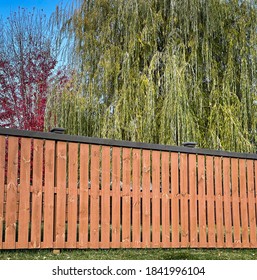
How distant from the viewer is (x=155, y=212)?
18.1 feet

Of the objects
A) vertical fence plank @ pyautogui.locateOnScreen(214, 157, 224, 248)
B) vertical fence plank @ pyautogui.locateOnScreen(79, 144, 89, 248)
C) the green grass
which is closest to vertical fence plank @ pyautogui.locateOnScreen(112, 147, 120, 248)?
the green grass

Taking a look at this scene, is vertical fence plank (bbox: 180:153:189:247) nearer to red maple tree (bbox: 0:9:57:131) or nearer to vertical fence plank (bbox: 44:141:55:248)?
vertical fence plank (bbox: 44:141:55:248)

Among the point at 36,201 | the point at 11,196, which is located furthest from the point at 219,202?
the point at 11,196

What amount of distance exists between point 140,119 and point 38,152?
9.41 ft

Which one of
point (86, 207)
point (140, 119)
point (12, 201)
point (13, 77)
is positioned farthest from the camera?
point (13, 77)

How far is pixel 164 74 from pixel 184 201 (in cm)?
274

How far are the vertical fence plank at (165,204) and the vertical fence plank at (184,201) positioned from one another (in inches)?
9.2

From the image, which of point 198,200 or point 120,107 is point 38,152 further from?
point 120,107

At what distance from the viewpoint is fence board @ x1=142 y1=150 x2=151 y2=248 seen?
5.42 metres

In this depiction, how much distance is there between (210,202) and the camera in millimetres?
5984

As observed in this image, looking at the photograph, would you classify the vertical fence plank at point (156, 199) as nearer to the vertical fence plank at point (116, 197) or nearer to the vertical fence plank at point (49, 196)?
the vertical fence plank at point (116, 197)

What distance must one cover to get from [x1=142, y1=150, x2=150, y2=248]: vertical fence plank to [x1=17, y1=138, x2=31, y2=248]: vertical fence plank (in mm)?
1462
